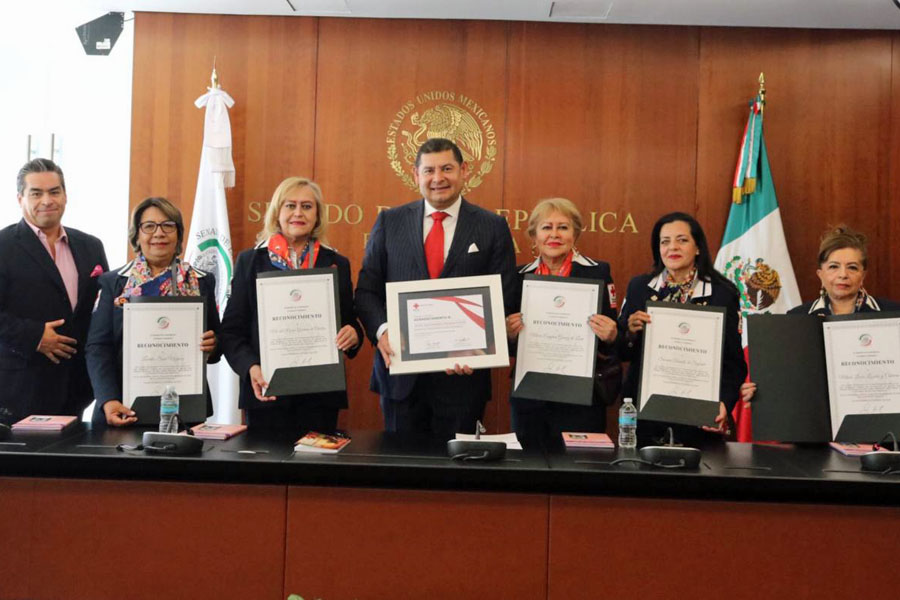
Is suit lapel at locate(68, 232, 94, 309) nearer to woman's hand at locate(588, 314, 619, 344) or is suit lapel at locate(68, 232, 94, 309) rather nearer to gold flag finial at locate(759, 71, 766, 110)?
woman's hand at locate(588, 314, 619, 344)

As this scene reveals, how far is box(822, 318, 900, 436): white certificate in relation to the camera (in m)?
2.96

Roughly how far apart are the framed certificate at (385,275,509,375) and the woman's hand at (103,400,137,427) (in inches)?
41.7

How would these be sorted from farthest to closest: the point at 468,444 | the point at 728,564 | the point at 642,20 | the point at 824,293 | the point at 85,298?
the point at 642,20
the point at 85,298
the point at 824,293
the point at 468,444
the point at 728,564

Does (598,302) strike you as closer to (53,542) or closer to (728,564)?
(728,564)

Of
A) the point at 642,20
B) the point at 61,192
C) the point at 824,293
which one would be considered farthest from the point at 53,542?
the point at 642,20

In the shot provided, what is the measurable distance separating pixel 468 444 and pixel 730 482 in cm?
81

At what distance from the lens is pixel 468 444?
249 cm

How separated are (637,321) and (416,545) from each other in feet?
4.68

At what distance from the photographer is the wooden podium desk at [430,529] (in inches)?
90.5

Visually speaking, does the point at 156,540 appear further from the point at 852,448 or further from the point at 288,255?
the point at 852,448

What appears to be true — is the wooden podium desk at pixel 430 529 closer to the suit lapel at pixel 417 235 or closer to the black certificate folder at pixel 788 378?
the black certificate folder at pixel 788 378

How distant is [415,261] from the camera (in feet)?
11.4

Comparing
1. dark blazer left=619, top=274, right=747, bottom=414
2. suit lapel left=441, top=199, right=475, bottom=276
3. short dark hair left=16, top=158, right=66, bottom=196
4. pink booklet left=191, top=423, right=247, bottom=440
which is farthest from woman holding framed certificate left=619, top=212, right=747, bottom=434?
short dark hair left=16, top=158, right=66, bottom=196

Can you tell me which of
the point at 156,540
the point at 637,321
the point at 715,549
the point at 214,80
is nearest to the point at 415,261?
the point at 637,321
